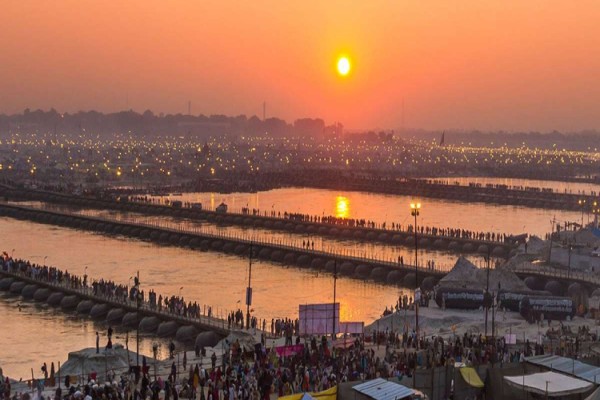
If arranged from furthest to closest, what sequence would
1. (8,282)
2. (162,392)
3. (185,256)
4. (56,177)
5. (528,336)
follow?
(56,177)
(185,256)
(8,282)
(528,336)
(162,392)

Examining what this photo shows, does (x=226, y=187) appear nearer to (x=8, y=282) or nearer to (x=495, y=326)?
(x=8, y=282)

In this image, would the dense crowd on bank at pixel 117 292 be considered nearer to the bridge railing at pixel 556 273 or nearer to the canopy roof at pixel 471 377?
the bridge railing at pixel 556 273

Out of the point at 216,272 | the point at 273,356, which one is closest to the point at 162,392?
the point at 273,356

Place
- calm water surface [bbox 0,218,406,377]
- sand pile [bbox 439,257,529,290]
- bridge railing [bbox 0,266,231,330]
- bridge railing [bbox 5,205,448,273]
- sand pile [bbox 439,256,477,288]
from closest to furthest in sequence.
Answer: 1. bridge railing [bbox 0,266,231,330]
2. sand pile [bbox 439,257,529,290]
3. sand pile [bbox 439,256,477,288]
4. calm water surface [bbox 0,218,406,377]
5. bridge railing [bbox 5,205,448,273]

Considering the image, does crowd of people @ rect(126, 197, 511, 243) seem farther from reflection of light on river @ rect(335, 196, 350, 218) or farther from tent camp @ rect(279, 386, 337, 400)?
tent camp @ rect(279, 386, 337, 400)

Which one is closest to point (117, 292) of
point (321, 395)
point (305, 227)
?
point (321, 395)

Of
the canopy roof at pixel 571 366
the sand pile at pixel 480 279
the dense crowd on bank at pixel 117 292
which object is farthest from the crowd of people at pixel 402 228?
the canopy roof at pixel 571 366

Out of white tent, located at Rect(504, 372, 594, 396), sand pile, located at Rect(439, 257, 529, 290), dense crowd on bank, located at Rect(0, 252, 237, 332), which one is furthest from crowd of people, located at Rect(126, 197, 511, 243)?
white tent, located at Rect(504, 372, 594, 396)
